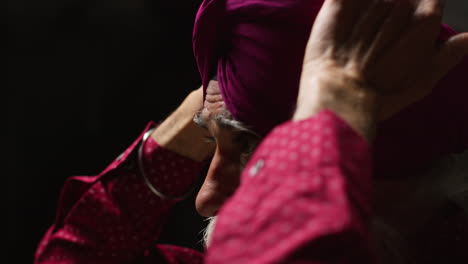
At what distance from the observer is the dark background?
1497mm

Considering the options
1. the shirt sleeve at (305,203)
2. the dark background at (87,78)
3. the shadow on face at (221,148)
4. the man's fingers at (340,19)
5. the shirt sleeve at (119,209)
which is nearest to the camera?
the shirt sleeve at (305,203)

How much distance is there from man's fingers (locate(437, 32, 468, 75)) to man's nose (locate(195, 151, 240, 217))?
0.32m

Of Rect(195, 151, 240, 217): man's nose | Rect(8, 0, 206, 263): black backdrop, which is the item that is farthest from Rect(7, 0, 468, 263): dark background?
Rect(195, 151, 240, 217): man's nose

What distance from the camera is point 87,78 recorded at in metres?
1.52

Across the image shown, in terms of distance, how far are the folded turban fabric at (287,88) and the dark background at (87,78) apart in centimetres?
78

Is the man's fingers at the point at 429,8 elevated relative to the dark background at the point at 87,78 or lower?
elevated

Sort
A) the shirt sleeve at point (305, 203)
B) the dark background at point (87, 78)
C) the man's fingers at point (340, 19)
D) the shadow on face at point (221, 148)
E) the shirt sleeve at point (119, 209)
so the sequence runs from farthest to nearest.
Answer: the dark background at point (87, 78) < the shirt sleeve at point (119, 209) < the shadow on face at point (221, 148) < the man's fingers at point (340, 19) < the shirt sleeve at point (305, 203)

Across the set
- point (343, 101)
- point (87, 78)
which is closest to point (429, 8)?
point (343, 101)

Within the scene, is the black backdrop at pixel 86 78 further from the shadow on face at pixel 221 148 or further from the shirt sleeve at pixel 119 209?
the shadow on face at pixel 221 148

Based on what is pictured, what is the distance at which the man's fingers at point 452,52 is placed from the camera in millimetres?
642

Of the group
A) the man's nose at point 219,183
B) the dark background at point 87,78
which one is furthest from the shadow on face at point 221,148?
the dark background at point 87,78

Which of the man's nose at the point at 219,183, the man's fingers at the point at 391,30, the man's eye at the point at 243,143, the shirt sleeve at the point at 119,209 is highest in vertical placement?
the man's fingers at the point at 391,30

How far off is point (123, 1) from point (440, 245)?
3.69 ft

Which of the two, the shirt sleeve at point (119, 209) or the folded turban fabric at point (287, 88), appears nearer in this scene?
the folded turban fabric at point (287, 88)
